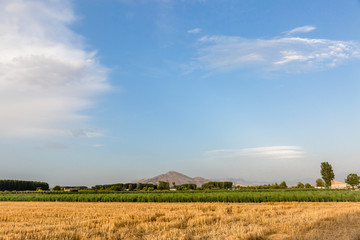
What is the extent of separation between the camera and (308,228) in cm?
1280

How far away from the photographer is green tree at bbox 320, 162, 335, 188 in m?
105

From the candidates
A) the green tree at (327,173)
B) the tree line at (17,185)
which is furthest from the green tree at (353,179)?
the tree line at (17,185)

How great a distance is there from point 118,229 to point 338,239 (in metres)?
8.46

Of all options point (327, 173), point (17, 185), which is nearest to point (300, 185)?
point (327, 173)

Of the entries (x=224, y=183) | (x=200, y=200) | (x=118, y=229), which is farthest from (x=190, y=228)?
(x=224, y=183)

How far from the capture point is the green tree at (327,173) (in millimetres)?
105406

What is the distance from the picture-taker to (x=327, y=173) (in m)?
106

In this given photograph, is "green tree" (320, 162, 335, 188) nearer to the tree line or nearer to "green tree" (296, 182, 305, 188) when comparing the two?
"green tree" (296, 182, 305, 188)

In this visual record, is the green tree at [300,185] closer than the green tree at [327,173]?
No

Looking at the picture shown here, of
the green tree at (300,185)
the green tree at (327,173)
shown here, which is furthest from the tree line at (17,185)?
the green tree at (327,173)

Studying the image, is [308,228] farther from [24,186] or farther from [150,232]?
[24,186]

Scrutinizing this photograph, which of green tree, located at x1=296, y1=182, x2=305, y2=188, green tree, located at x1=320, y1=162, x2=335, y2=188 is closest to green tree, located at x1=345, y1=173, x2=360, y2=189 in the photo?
green tree, located at x1=320, y1=162, x2=335, y2=188

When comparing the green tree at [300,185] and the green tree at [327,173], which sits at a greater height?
the green tree at [327,173]

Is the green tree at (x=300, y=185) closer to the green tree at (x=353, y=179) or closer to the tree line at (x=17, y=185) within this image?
the green tree at (x=353, y=179)
